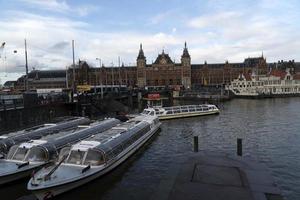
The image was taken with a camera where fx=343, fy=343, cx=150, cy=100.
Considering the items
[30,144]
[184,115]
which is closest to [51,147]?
[30,144]

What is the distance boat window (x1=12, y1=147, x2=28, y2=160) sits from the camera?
87.0 feet

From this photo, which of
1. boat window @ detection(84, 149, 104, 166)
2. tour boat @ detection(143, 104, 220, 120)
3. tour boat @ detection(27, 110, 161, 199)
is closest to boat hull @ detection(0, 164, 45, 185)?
tour boat @ detection(27, 110, 161, 199)

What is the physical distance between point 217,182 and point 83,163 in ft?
33.8

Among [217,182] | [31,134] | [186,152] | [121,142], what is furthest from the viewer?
[186,152]

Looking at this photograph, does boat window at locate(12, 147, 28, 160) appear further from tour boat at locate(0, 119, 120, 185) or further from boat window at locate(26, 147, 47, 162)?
boat window at locate(26, 147, 47, 162)

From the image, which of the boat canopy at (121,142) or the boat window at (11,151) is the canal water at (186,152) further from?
the boat window at (11,151)

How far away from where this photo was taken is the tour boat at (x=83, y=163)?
21.2 metres

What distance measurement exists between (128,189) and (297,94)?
14772 cm

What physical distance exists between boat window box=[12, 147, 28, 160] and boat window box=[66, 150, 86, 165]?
13.7 ft

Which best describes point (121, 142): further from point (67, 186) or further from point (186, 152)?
point (67, 186)

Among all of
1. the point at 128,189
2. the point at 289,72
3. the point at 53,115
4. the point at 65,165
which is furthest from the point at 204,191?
the point at 289,72

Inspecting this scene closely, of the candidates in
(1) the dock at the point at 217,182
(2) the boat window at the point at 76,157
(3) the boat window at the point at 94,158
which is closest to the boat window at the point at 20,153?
(2) the boat window at the point at 76,157

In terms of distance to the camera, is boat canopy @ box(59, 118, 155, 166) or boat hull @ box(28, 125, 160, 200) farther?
boat canopy @ box(59, 118, 155, 166)

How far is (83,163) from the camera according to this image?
2503 cm
